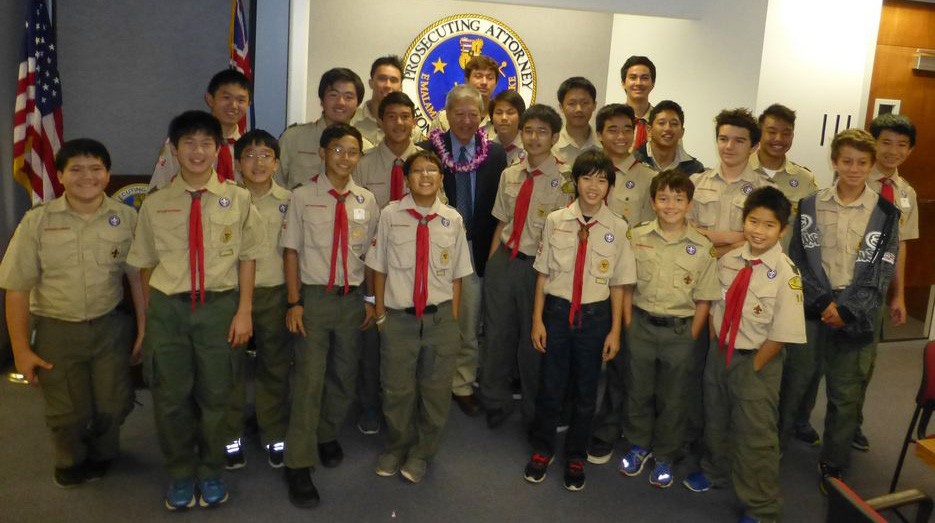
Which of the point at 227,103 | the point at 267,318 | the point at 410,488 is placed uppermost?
the point at 227,103

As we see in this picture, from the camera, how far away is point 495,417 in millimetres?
3887

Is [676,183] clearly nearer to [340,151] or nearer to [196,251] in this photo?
[340,151]

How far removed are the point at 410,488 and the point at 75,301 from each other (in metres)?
1.63

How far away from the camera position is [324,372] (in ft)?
10.5

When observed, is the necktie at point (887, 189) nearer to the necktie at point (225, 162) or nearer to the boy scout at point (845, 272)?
the boy scout at point (845, 272)

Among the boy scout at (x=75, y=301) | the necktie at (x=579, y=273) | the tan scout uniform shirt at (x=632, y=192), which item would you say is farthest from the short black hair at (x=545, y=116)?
the boy scout at (x=75, y=301)

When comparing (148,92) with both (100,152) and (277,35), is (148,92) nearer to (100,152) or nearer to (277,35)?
(277,35)

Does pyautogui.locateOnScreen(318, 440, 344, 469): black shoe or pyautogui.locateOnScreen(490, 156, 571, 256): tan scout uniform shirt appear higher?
pyautogui.locateOnScreen(490, 156, 571, 256): tan scout uniform shirt

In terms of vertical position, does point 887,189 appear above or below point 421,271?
above

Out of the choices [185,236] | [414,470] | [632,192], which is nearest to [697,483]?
[414,470]

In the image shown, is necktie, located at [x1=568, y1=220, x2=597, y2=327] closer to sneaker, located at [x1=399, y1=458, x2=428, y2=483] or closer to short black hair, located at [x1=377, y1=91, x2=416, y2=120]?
sneaker, located at [x1=399, y1=458, x2=428, y2=483]

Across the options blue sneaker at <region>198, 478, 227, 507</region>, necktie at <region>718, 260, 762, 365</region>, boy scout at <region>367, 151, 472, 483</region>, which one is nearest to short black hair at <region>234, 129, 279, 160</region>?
boy scout at <region>367, 151, 472, 483</region>

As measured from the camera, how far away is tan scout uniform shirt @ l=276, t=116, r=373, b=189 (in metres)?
3.78

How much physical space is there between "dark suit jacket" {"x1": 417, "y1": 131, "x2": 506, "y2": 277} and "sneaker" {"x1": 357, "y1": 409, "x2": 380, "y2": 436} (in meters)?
1.01
